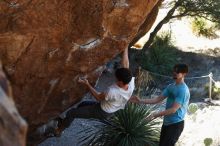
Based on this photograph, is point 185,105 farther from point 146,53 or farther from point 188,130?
point 146,53

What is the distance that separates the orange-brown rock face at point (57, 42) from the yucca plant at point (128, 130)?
1054 millimetres

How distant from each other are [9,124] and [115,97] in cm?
497

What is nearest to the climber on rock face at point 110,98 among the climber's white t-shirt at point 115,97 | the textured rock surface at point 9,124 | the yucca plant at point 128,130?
the climber's white t-shirt at point 115,97

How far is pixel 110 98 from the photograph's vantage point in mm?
7266

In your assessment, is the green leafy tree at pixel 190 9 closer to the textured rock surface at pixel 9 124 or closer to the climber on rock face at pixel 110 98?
the climber on rock face at pixel 110 98

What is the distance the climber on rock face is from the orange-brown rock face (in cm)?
31

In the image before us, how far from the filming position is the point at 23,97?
779 centimetres

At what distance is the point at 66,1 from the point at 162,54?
1323cm

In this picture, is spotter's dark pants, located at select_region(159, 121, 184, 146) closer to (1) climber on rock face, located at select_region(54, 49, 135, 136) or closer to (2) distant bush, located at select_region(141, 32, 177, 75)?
(1) climber on rock face, located at select_region(54, 49, 135, 136)

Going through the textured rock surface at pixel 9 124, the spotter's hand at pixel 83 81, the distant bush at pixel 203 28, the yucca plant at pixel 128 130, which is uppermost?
the textured rock surface at pixel 9 124

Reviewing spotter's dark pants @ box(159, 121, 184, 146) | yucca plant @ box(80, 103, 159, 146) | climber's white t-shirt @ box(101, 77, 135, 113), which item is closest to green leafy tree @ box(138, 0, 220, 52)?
yucca plant @ box(80, 103, 159, 146)

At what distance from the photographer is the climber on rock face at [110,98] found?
7078 mm

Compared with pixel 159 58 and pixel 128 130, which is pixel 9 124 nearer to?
pixel 128 130

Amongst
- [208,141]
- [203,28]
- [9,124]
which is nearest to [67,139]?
[208,141]
